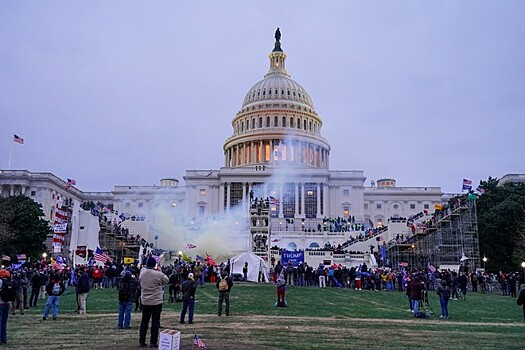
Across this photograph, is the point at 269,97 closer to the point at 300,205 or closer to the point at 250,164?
the point at 250,164

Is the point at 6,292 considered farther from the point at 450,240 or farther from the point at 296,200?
the point at 296,200

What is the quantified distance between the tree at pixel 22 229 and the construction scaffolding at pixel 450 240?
39.3m

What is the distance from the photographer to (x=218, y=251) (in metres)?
64.0

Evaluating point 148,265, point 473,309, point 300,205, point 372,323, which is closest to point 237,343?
point 148,265

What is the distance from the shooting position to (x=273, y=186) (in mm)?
109625

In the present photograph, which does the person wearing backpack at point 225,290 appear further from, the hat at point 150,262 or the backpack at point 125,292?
the hat at point 150,262

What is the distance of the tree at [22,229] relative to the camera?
54406mm

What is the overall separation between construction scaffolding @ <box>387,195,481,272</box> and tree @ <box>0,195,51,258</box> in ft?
129

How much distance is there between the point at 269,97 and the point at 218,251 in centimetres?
7370

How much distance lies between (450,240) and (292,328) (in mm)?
44095

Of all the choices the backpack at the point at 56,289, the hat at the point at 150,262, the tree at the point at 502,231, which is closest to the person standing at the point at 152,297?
the hat at the point at 150,262

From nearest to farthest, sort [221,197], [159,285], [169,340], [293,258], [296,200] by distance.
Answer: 1. [169,340]
2. [159,285]
3. [293,258]
4. [296,200]
5. [221,197]

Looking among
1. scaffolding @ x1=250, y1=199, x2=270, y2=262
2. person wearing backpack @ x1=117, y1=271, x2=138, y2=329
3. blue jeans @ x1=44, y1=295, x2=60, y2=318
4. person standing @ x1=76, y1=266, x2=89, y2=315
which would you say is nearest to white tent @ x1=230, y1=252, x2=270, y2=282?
scaffolding @ x1=250, y1=199, x2=270, y2=262

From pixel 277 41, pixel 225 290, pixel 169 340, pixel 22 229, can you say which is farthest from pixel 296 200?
pixel 169 340
